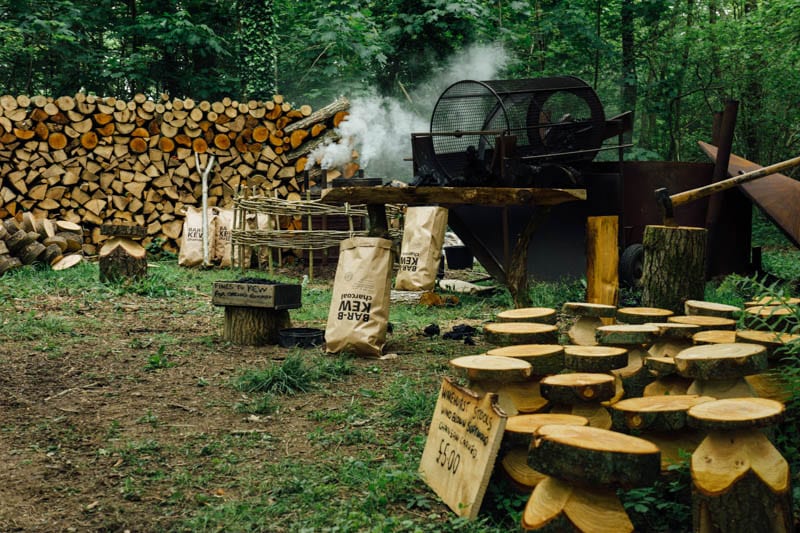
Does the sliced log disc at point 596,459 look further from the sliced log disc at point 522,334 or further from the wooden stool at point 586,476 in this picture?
the sliced log disc at point 522,334

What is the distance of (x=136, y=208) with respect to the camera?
36.4 ft

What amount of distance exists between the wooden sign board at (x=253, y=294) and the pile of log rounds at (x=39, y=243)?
434 centimetres

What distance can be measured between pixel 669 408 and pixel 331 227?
744 centimetres

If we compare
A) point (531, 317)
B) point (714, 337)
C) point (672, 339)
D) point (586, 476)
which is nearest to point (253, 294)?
point (531, 317)

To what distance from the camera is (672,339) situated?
3393 millimetres

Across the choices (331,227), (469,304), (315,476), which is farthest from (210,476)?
(331,227)

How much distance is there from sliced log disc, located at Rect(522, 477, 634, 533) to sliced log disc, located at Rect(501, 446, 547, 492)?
0.94 ft

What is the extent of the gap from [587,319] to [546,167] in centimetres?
285

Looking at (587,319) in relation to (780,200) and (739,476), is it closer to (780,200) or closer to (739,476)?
(739,476)

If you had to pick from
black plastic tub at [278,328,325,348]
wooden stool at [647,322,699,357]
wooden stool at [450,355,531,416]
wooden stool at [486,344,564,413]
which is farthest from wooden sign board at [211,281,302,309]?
wooden stool at [647,322,699,357]

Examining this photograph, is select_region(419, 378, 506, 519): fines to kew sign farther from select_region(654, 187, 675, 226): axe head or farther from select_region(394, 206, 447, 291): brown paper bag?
select_region(394, 206, 447, 291): brown paper bag

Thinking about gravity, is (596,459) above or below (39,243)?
below

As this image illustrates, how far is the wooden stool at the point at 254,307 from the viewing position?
5320 mm

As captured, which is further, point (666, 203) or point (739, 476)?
point (666, 203)
